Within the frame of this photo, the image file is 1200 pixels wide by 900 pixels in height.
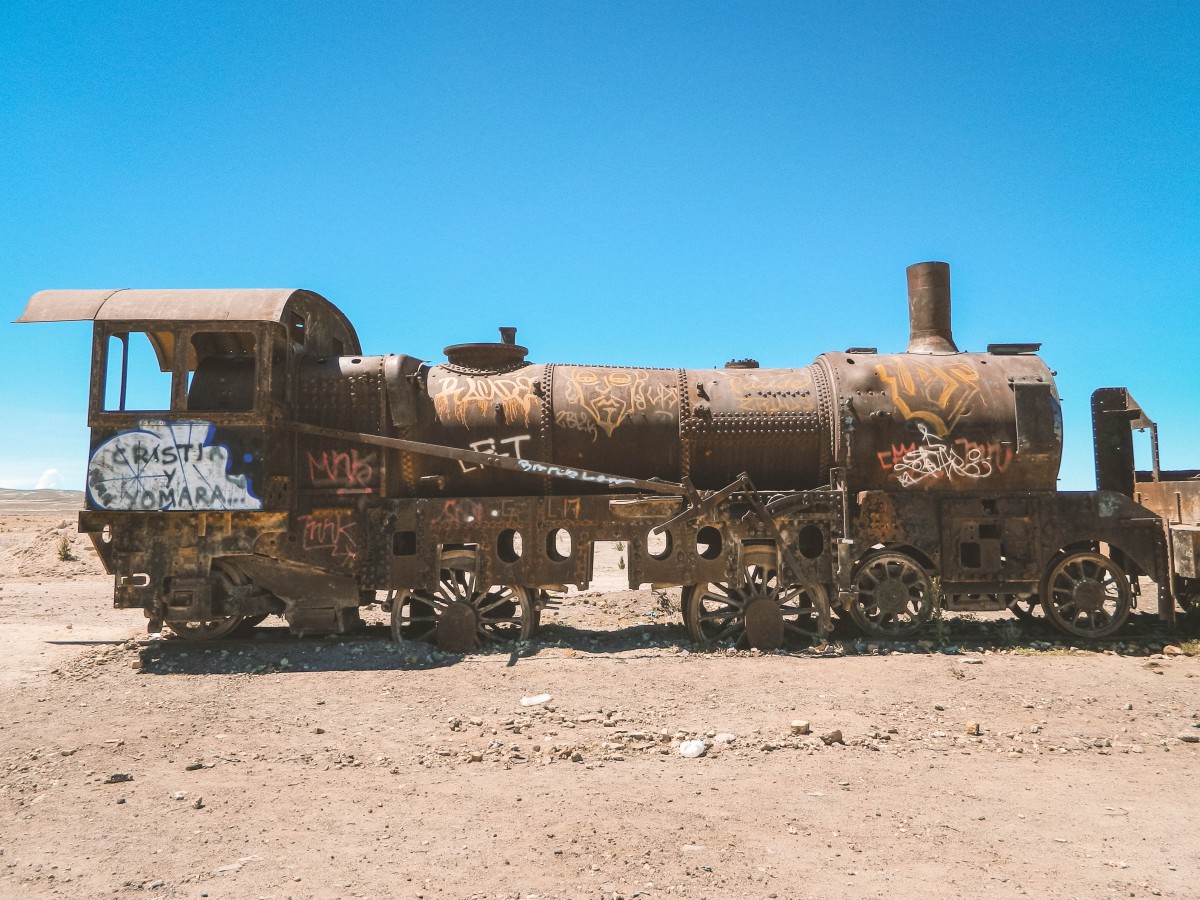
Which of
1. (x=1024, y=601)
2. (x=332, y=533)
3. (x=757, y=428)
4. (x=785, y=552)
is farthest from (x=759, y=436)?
(x=332, y=533)

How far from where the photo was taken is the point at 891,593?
9.40 metres

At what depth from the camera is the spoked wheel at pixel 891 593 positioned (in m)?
9.40

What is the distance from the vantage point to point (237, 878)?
397 centimetres

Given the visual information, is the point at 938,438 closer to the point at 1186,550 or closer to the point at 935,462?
the point at 935,462

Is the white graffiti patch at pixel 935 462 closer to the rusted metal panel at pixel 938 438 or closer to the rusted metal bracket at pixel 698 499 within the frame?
the rusted metal panel at pixel 938 438

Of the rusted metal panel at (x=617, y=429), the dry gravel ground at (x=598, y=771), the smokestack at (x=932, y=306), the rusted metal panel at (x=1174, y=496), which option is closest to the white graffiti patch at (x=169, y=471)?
the dry gravel ground at (x=598, y=771)

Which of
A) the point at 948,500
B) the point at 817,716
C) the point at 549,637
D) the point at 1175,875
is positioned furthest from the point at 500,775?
the point at 948,500

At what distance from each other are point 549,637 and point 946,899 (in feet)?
21.3

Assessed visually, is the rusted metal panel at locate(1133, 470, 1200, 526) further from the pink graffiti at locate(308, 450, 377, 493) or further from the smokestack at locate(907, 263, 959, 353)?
the pink graffiti at locate(308, 450, 377, 493)

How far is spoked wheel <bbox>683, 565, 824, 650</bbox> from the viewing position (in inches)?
364

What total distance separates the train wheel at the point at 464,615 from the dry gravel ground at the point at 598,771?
0.39 meters

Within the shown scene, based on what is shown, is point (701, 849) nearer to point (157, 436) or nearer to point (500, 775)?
point (500, 775)

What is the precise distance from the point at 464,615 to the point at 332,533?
175cm

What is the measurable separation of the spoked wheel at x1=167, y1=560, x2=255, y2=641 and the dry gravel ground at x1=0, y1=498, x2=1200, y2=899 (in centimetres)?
36
